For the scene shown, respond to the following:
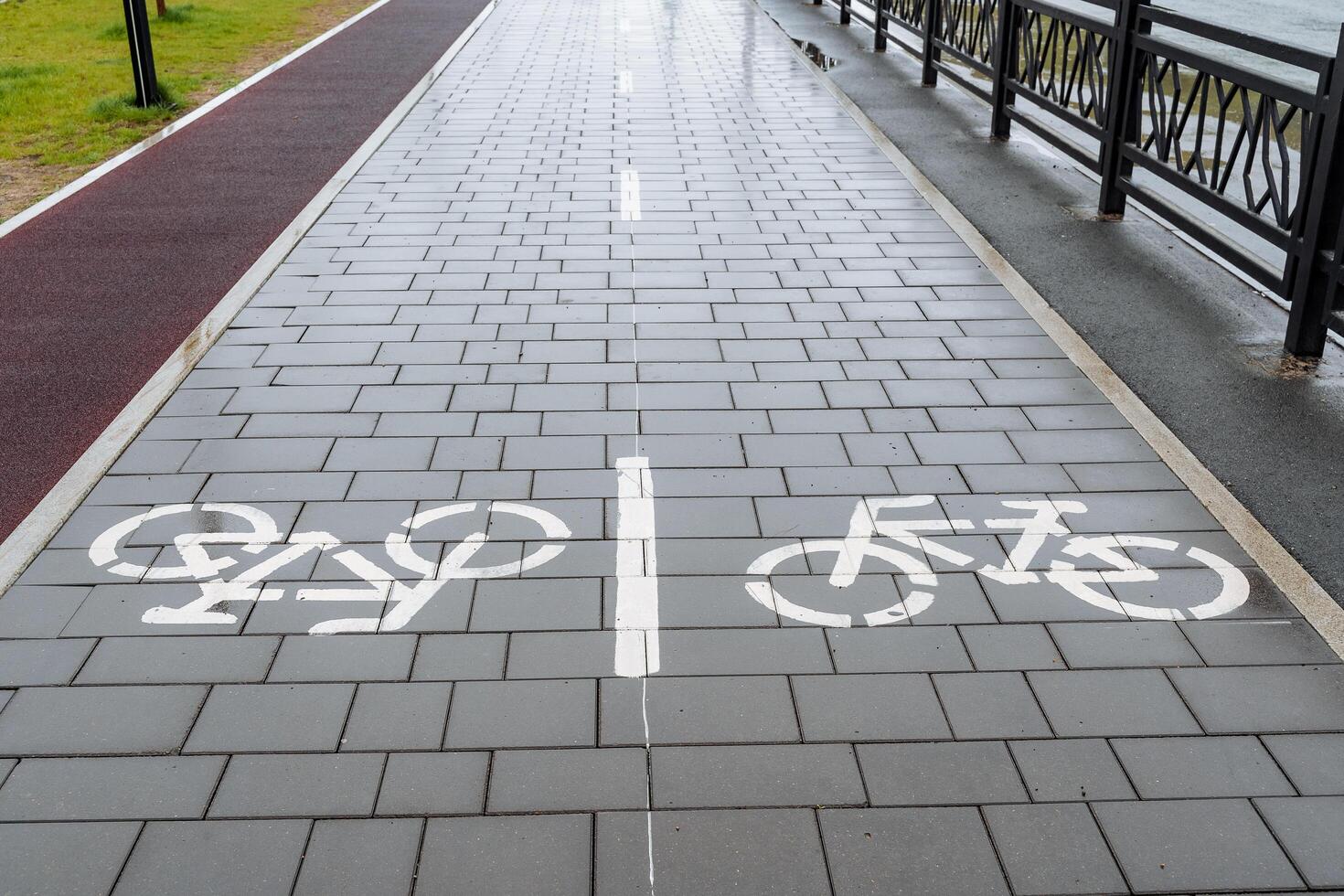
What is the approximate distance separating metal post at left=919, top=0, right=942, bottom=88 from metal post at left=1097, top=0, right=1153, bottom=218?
18.4ft

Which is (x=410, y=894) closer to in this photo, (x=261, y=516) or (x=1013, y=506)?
(x=261, y=516)

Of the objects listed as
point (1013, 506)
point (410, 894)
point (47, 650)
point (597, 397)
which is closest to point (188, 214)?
point (597, 397)

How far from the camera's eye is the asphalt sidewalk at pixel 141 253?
6.36 m

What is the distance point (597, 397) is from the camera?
A: 21.2 ft

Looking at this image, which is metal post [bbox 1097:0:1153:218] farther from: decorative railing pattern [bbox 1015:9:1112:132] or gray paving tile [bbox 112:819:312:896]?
gray paving tile [bbox 112:819:312:896]

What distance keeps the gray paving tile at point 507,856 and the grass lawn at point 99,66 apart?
→ 875 cm

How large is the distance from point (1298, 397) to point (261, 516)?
507 cm

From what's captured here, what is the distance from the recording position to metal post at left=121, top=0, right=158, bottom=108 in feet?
44.4

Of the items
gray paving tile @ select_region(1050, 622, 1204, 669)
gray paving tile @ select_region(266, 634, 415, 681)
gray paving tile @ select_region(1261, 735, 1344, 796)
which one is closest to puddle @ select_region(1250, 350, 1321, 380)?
gray paving tile @ select_region(1050, 622, 1204, 669)

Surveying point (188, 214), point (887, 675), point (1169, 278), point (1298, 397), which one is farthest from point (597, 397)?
point (188, 214)

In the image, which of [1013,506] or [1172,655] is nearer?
[1172,655]

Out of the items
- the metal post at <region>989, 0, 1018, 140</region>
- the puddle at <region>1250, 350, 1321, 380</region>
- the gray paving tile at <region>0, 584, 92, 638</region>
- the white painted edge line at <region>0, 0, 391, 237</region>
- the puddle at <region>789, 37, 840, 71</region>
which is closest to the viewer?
the gray paving tile at <region>0, 584, 92, 638</region>

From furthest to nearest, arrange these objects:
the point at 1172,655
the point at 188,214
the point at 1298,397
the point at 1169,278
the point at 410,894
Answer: the point at 188,214, the point at 1169,278, the point at 1298,397, the point at 1172,655, the point at 410,894

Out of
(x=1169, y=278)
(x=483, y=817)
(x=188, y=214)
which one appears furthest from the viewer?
(x=188, y=214)
